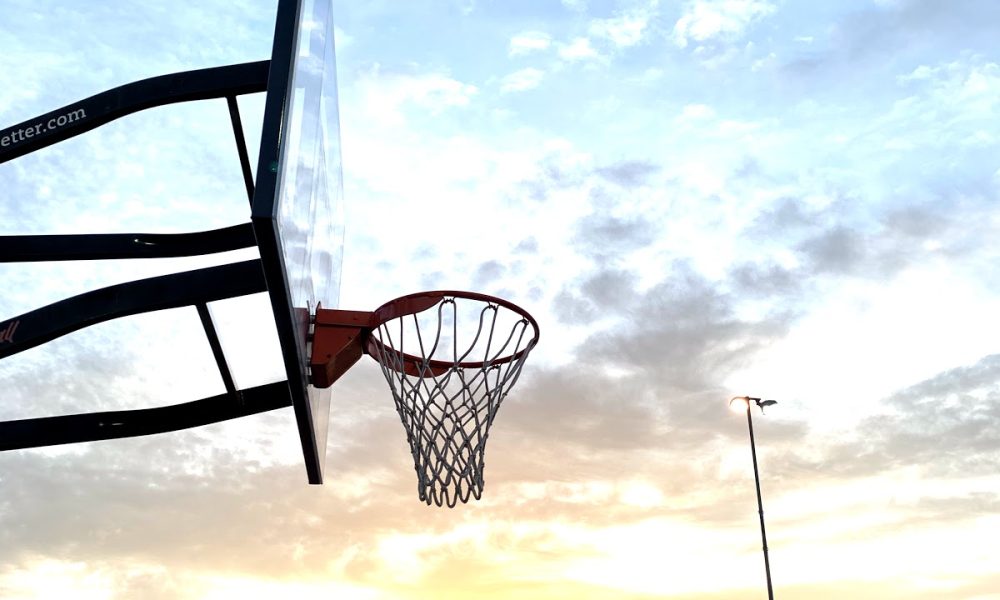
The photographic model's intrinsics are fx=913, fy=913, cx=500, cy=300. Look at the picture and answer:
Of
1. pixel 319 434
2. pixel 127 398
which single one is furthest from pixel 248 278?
pixel 127 398

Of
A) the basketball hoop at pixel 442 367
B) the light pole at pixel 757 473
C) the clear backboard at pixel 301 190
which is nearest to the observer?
the clear backboard at pixel 301 190

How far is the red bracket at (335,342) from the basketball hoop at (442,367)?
0.04 ft

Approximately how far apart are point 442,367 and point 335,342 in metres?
1.58

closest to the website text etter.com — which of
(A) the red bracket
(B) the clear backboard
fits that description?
(B) the clear backboard

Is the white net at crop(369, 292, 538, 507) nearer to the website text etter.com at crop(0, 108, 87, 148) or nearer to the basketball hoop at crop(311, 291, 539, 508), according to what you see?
the basketball hoop at crop(311, 291, 539, 508)

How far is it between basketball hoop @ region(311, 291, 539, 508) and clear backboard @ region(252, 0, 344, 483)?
2.28 ft

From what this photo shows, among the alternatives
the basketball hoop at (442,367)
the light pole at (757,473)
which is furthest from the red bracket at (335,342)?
the light pole at (757,473)

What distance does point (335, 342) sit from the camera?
8.37 metres

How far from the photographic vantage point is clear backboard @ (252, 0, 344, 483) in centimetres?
579

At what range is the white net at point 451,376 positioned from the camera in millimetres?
9055

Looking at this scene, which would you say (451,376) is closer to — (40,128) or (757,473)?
(40,128)

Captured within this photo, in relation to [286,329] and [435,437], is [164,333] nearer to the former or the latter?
[435,437]

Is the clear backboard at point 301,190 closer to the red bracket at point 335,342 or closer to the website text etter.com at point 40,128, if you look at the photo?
the red bracket at point 335,342

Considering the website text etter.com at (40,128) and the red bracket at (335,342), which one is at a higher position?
the website text etter.com at (40,128)
